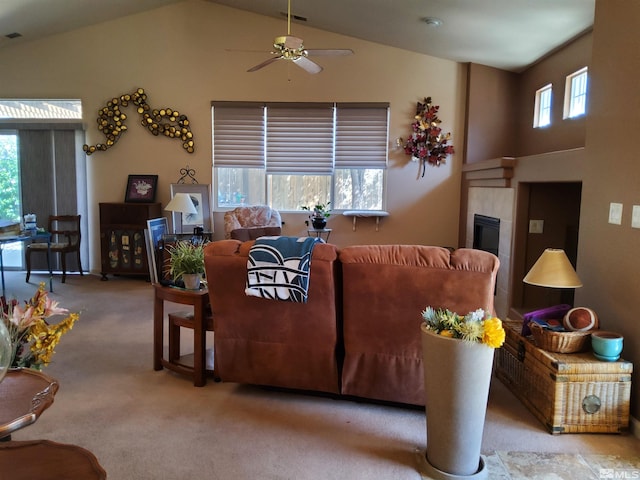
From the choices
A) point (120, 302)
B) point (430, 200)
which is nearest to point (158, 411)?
point (120, 302)

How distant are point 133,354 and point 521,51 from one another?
196 inches

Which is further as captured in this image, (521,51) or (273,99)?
(273,99)

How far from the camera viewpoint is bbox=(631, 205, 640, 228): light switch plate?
8.23 ft

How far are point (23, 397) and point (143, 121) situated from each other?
567cm

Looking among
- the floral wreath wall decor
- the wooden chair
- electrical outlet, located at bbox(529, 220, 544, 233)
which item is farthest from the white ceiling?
the wooden chair

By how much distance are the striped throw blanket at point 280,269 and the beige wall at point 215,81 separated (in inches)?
156

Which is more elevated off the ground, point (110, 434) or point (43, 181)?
point (43, 181)

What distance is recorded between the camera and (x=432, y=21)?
4.96m

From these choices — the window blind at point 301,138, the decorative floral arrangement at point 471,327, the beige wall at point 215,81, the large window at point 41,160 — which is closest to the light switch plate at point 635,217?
the decorative floral arrangement at point 471,327

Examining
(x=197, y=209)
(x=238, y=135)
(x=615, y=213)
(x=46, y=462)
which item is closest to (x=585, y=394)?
(x=615, y=213)

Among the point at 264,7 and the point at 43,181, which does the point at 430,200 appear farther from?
the point at 43,181

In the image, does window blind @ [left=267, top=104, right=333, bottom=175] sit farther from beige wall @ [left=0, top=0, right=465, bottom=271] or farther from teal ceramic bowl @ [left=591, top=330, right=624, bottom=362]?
teal ceramic bowl @ [left=591, top=330, right=624, bottom=362]

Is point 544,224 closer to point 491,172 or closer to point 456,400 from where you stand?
point 491,172

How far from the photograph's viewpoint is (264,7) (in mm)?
5961
